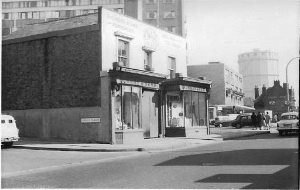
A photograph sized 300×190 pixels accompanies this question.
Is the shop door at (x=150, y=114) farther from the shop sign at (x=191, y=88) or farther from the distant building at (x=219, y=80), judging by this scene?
the distant building at (x=219, y=80)

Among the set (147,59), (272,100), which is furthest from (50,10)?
(147,59)

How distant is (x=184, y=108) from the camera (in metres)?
25.7

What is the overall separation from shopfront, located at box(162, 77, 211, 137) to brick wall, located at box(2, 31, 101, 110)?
621 centimetres

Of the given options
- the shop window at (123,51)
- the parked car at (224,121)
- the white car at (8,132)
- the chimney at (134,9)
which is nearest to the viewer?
the white car at (8,132)

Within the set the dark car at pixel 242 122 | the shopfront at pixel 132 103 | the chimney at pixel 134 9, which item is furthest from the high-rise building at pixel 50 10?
the shopfront at pixel 132 103

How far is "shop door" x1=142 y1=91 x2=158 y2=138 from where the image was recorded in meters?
23.2

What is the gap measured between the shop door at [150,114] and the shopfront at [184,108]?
3.13ft

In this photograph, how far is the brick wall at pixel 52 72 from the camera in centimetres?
2073

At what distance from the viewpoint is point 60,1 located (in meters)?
75.3

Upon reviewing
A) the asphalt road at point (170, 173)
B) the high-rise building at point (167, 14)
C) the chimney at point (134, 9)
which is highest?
the high-rise building at point (167, 14)

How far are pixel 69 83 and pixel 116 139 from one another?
463cm

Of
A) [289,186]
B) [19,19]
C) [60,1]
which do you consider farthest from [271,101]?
[289,186]

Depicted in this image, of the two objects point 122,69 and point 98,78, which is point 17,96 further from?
point 122,69

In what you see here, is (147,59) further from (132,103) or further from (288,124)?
(288,124)
